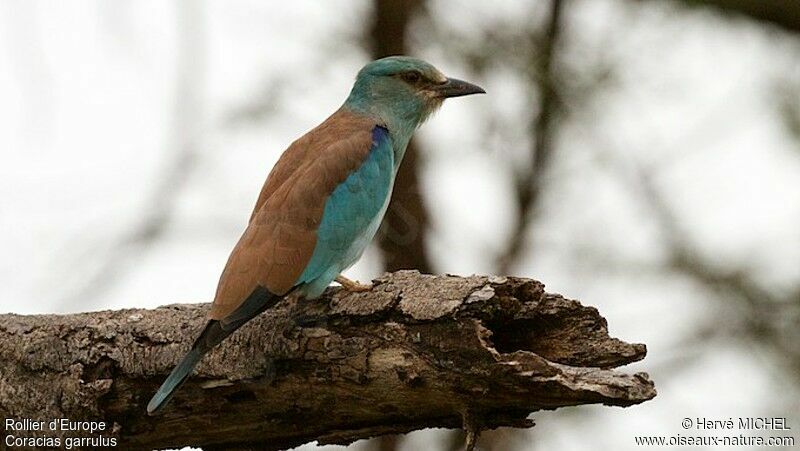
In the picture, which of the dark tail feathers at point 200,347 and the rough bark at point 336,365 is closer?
the rough bark at point 336,365

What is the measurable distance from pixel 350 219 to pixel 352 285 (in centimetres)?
44

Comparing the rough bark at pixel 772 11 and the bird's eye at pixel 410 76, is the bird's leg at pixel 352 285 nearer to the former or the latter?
the bird's eye at pixel 410 76

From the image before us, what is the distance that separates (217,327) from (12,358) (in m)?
0.82

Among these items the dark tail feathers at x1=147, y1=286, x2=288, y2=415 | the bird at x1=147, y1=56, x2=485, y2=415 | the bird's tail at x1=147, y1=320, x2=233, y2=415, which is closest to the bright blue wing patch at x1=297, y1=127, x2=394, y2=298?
the bird at x1=147, y1=56, x2=485, y2=415

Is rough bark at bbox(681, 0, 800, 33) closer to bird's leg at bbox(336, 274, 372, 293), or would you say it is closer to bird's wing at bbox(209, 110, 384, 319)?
bird's wing at bbox(209, 110, 384, 319)

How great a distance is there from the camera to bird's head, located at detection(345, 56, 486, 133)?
662 centimetres

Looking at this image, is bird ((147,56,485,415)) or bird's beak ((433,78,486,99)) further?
bird's beak ((433,78,486,99))

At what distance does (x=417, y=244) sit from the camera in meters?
7.98

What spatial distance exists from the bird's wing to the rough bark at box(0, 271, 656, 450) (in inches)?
5.5

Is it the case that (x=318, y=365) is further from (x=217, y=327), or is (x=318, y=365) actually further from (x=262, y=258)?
(x=262, y=258)

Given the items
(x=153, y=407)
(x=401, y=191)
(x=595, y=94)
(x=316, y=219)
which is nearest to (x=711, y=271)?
(x=595, y=94)

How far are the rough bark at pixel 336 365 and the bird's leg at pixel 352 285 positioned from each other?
0.09 m

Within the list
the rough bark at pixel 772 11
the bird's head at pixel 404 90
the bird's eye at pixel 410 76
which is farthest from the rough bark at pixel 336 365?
the rough bark at pixel 772 11

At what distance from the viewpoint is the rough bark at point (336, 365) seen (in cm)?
419
